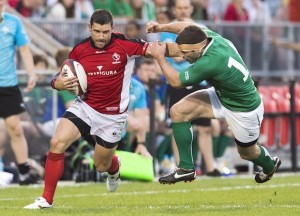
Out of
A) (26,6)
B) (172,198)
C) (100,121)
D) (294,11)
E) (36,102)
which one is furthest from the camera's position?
(294,11)

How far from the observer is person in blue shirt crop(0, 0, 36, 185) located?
1553cm

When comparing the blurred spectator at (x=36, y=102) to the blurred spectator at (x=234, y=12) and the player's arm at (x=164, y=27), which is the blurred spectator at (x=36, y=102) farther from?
the blurred spectator at (x=234, y=12)

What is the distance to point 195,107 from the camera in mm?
12859

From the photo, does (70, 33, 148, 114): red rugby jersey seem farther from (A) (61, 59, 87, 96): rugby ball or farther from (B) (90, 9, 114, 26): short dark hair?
(B) (90, 9, 114, 26): short dark hair

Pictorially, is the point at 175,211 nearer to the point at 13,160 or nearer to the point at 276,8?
the point at 13,160

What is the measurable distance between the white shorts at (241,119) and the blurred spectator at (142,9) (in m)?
8.53

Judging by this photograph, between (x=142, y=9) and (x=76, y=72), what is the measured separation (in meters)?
9.21

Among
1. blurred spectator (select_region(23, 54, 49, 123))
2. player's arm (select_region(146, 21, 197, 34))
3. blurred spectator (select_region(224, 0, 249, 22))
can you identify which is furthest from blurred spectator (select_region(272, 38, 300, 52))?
player's arm (select_region(146, 21, 197, 34))

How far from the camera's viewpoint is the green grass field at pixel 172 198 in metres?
11.9

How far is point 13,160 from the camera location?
55.7ft

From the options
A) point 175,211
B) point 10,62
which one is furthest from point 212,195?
point 10,62

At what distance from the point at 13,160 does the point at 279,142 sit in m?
4.73

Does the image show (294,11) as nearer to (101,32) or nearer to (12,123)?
(12,123)

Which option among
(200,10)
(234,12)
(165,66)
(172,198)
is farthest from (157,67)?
(165,66)
